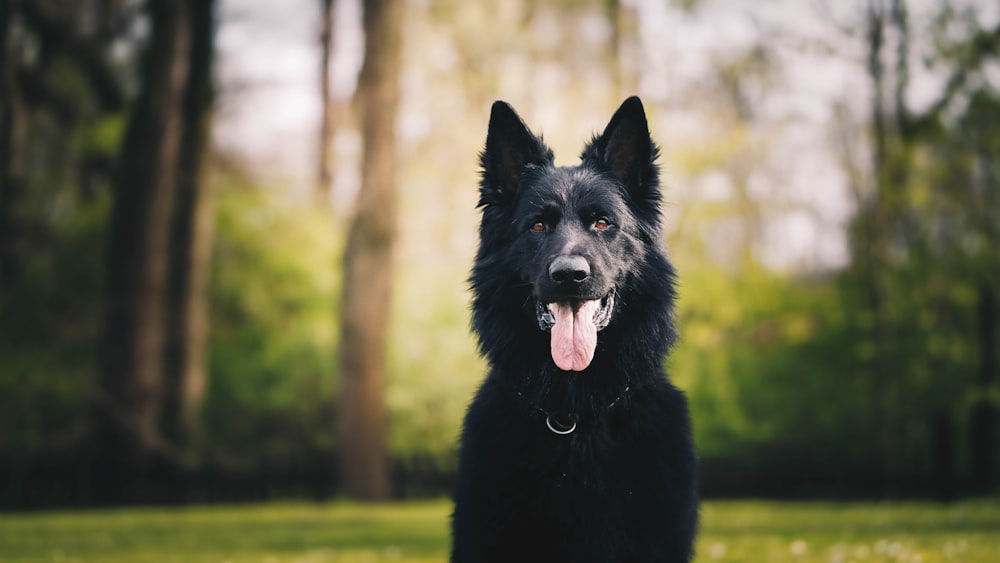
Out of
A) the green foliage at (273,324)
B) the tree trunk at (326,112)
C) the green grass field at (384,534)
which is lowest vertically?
the green grass field at (384,534)

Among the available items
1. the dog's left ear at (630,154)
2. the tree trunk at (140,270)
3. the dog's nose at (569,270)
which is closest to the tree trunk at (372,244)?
the tree trunk at (140,270)

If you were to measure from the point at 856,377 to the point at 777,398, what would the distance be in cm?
158

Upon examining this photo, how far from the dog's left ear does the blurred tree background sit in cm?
1163

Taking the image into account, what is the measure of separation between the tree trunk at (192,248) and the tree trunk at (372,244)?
4164 millimetres

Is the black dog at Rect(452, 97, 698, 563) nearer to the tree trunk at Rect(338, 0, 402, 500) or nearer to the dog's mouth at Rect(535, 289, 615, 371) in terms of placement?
the dog's mouth at Rect(535, 289, 615, 371)

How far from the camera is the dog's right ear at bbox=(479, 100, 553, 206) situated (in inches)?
182

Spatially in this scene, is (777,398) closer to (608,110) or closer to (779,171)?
(779,171)

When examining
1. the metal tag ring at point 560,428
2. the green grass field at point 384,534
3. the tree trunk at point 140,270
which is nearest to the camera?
the metal tag ring at point 560,428

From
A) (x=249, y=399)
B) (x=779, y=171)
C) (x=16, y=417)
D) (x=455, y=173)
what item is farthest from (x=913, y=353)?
(x=16, y=417)

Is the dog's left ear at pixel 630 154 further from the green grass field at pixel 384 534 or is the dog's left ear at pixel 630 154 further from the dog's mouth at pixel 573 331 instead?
the green grass field at pixel 384 534

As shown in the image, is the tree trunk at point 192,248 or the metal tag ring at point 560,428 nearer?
the metal tag ring at point 560,428

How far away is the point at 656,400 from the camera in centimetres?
434

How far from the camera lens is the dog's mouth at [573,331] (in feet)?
13.7

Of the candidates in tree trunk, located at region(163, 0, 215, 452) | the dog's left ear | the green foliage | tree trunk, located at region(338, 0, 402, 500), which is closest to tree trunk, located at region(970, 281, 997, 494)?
tree trunk, located at region(338, 0, 402, 500)
